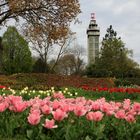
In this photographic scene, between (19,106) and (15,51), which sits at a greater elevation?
(15,51)

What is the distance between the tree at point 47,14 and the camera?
3106 cm

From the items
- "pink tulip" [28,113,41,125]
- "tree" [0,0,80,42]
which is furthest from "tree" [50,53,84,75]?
"pink tulip" [28,113,41,125]

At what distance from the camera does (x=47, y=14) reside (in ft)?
104

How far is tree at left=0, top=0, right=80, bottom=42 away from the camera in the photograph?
31.1m

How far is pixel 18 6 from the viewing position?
98.7ft

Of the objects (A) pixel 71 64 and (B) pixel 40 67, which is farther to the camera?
(A) pixel 71 64

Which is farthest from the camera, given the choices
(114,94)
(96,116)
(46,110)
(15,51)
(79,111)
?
(15,51)

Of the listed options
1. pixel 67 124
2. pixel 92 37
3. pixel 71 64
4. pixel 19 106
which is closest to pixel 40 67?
pixel 71 64

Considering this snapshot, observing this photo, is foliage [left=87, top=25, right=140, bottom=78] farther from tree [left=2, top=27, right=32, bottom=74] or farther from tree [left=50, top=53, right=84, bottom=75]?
tree [left=50, top=53, right=84, bottom=75]

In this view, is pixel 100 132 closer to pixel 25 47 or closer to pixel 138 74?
pixel 138 74

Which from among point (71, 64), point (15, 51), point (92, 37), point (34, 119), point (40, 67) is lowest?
point (34, 119)

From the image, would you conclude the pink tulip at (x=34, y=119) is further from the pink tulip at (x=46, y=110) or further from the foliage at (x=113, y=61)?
the foliage at (x=113, y=61)

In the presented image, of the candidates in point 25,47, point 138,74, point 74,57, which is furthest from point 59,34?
point 74,57

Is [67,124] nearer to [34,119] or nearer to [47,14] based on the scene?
[34,119]
